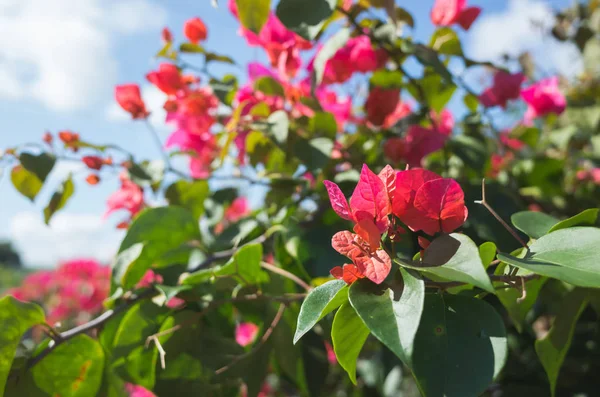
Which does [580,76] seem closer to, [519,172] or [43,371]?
[519,172]

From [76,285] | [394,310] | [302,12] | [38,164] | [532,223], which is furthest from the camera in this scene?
[76,285]

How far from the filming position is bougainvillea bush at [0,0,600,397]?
0.26 m

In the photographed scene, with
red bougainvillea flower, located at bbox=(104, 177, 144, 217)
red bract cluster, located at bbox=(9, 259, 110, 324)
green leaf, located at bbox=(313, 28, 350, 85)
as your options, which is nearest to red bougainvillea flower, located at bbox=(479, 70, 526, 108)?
green leaf, located at bbox=(313, 28, 350, 85)

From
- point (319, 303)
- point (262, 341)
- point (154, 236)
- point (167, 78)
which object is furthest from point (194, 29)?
point (319, 303)

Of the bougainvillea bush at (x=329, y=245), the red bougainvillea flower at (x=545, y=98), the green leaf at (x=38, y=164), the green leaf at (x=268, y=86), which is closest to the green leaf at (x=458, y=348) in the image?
the bougainvillea bush at (x=329, y=245)

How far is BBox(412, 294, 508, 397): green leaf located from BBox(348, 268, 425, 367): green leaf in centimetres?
2

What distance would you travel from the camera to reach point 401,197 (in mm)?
293

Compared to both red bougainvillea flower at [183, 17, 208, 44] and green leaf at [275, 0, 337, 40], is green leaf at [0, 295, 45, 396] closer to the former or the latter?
green leaf at [275, 0, 337, 40]

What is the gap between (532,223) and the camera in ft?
1.16

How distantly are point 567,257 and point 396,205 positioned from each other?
9 centimetres

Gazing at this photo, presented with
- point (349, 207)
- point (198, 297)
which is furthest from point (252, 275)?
point (349, 207)

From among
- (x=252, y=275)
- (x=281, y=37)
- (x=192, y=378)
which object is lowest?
(x=192, y=378)

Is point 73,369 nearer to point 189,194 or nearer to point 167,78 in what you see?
point 189,194

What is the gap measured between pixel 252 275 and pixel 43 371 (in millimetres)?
201
